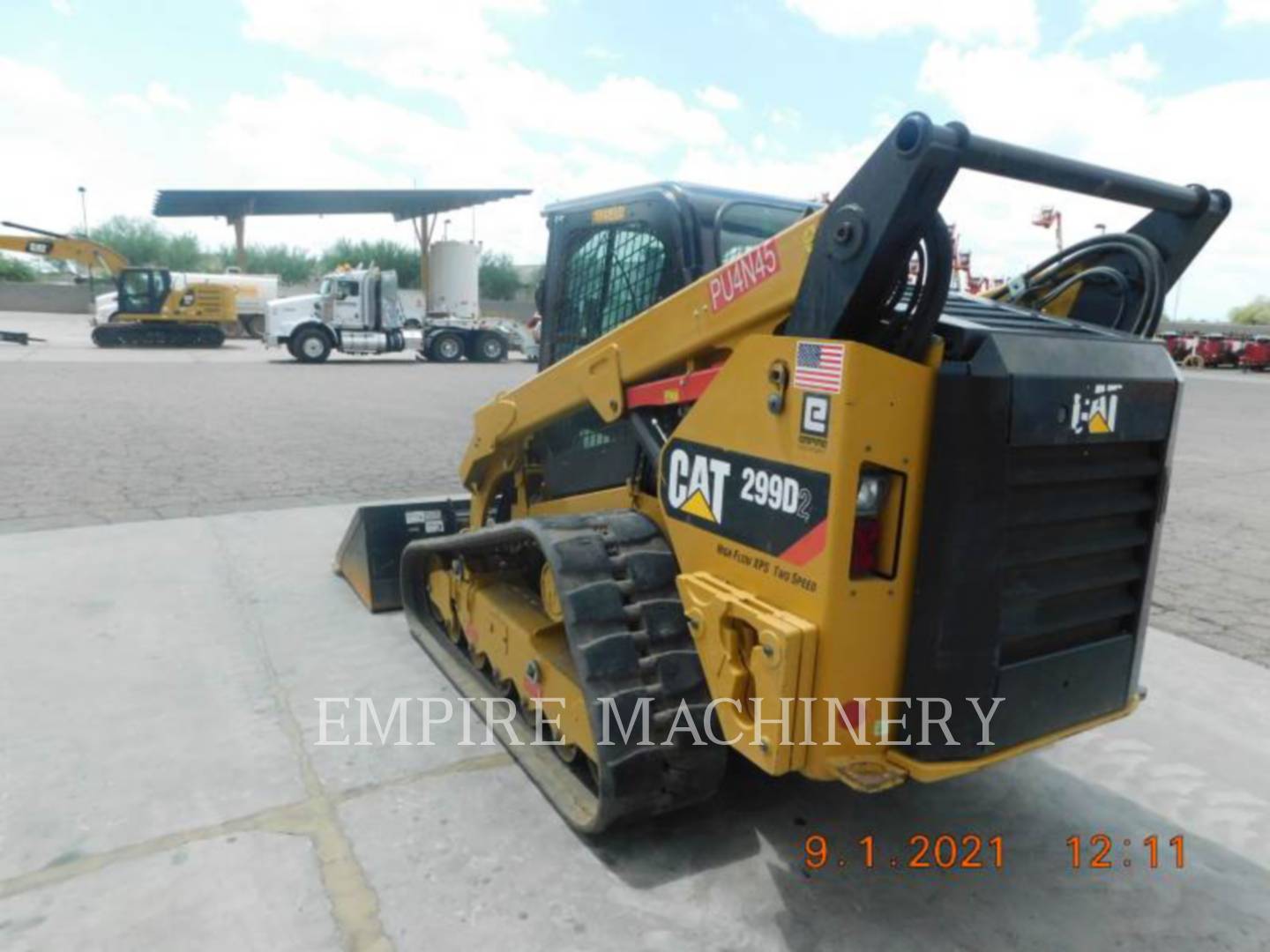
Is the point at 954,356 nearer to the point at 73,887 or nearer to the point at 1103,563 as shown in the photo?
the point at 1103,563

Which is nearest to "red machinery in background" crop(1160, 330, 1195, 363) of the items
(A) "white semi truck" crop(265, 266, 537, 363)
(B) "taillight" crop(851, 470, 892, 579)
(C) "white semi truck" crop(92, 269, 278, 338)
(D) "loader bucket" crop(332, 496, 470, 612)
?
(A) "white semi truck" crop(265, 266, 537, 363)

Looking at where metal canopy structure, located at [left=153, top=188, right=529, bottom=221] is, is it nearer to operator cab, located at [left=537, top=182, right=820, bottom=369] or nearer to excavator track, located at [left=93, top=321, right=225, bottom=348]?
excavator track, located at [left=93, top=321, right=225, bottom=348]

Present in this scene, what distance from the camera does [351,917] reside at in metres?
2.43

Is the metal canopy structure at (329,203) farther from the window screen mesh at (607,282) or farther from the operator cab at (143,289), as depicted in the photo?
the window screen mesh at (607,282)

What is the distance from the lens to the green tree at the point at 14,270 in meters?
52.2

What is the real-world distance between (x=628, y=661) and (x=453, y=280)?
31.3 metres

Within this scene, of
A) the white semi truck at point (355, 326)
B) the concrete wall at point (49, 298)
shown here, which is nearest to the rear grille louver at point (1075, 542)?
the white semi truck at point (355, 326)

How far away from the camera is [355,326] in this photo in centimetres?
2336

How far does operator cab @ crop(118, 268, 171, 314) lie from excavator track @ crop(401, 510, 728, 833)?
1075 inches

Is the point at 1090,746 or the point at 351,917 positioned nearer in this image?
the point at 351,917

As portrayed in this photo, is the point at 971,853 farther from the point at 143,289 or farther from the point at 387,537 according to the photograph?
the point at 143,289

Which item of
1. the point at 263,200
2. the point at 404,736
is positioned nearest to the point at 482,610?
the point at 404,736

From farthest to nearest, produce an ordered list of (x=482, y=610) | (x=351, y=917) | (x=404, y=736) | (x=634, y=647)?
1. (x=482, y=610)
2. (x=404, y=736)
3. (x=634, y=647)
4. (x=351, y=917)

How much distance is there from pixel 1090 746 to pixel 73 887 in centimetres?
363
